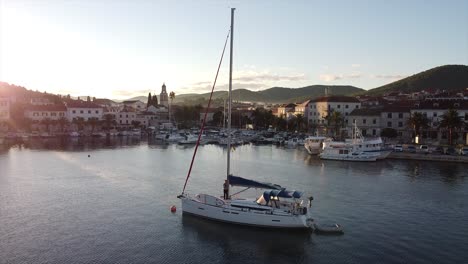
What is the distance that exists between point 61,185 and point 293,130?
279ft

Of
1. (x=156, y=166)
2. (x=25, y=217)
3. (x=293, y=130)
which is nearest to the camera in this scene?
(x=25, y=217)

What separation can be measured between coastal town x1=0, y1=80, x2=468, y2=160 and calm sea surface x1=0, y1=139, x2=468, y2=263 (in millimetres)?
23401

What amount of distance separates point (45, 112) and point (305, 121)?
74.3m

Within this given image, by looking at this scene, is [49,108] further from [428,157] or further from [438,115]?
[438,115]

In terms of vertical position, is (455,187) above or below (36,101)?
below

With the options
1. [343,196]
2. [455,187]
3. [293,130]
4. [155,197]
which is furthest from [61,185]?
[293,130]

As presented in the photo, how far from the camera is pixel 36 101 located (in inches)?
6014

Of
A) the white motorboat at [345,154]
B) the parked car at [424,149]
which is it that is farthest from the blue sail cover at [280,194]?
the parked car at [424,149]

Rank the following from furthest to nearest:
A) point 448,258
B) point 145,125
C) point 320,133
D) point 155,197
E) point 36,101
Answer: point 36,101
point 145,125
point 320,133
point 155,197
point 448,258

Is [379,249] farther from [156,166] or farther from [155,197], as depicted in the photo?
[156,166]

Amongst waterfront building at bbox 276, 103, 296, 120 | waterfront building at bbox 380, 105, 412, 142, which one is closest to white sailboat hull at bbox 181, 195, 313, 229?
waterfront building at bbox 380, 105, 412, 142

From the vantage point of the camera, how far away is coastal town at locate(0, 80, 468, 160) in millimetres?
79625

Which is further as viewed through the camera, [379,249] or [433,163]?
[433,163]

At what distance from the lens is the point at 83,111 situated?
127m
